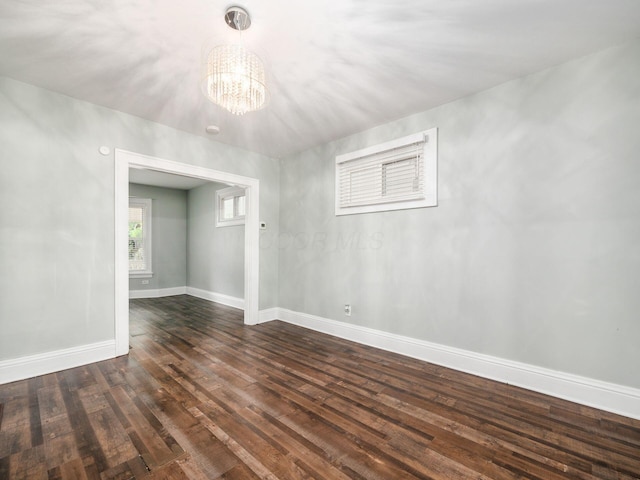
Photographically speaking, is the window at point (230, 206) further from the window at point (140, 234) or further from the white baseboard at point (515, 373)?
the white baseboard at point (515, 373)

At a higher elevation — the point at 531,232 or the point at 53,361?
the point at 531,232

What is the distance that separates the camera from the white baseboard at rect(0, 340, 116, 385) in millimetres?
2592

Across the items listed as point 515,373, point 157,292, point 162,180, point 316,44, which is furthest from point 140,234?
point 515,373

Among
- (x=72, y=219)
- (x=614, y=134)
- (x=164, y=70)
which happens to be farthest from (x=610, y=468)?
(x=72, y=219)

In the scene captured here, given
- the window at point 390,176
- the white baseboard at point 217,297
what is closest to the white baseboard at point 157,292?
the white baseboard at point 217,297

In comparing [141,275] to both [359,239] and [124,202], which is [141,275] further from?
[359,239]

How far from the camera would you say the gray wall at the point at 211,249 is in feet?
19.5

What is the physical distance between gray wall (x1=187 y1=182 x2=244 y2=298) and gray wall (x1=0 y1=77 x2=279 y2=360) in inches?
110

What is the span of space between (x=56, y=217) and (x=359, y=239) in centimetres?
327

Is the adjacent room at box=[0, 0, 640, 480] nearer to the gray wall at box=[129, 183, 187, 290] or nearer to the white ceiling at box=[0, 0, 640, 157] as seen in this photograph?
the white ceiling at box=[0, 0, 640, 157]

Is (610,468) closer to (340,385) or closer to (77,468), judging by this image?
(340,385)

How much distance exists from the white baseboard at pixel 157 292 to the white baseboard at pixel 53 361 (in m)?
4.01

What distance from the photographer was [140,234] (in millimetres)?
6945

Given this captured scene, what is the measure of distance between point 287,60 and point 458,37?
1.27 metres
